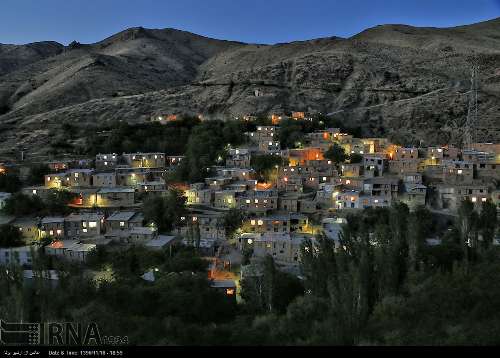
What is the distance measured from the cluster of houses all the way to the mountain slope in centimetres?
926

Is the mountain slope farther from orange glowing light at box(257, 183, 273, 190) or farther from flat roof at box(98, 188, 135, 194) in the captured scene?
orange glowing light at box(257, 183, 273, 190)

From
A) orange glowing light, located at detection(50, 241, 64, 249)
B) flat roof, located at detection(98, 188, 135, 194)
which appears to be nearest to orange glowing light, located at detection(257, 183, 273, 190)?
flat roof, located at detection(98, 188, 135, 194)

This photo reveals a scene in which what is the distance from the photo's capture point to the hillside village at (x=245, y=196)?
1638 cm

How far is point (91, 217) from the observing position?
18.3m

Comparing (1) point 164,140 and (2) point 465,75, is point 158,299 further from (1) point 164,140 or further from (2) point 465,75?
(2) point 465,75

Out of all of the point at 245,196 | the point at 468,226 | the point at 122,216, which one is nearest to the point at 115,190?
the point at 122,216

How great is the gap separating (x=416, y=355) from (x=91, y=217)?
56.1 ft

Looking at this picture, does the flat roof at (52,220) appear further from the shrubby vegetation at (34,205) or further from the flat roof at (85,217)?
the shrubby vegetation at (34,205)

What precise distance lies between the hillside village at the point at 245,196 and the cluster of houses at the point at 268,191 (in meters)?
0.04

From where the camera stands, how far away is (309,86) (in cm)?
4181

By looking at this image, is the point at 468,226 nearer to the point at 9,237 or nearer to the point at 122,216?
the point at 122,216

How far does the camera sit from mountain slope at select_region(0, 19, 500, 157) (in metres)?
35.1

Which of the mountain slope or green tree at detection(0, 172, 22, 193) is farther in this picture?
the mountain slope

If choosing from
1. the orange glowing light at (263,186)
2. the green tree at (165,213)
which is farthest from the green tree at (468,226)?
the green tree at (165,213)
